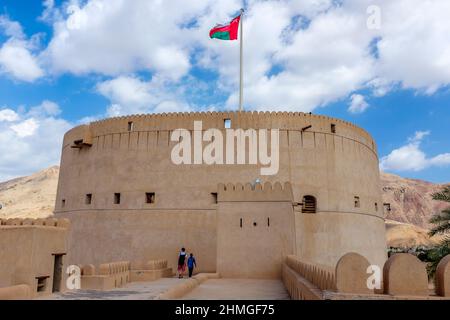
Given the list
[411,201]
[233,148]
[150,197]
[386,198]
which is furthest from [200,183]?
[411,201]

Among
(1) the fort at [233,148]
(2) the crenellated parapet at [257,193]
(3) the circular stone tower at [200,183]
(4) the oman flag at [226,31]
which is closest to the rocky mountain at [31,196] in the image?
(3) the circular stone tower at [200,183]

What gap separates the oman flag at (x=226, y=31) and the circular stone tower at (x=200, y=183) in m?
4.53

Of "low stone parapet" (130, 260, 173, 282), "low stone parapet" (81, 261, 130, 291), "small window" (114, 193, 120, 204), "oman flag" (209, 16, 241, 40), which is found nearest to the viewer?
"low stone parapet" (81, 261, 130, 291)

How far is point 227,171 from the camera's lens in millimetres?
17859

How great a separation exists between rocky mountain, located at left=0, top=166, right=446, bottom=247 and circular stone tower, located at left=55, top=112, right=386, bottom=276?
3579cm

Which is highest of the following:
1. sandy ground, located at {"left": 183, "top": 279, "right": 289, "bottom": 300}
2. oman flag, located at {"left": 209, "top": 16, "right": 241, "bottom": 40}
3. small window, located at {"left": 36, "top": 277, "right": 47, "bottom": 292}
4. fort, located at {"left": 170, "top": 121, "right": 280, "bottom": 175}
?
oman flag, located at {"left": 209, "top": 16, "right": 241, "bottom": 40}

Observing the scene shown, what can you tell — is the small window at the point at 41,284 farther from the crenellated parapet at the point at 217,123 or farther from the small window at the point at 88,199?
→ the small window at the point at 88,199

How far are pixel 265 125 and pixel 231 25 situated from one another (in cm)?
580

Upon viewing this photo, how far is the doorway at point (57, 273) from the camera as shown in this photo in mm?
9293

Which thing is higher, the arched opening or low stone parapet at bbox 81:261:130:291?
the arched opening

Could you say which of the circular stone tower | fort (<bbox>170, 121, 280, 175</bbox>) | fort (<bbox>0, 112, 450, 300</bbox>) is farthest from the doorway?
fort (<bbox>170, 121, 280, 175</bbox>)

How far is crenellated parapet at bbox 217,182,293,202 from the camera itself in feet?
41.9

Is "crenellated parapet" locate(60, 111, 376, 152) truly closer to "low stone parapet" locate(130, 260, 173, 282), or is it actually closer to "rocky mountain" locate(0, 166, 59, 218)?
"low stone parapet" locate(130, 260, 173, 282)
